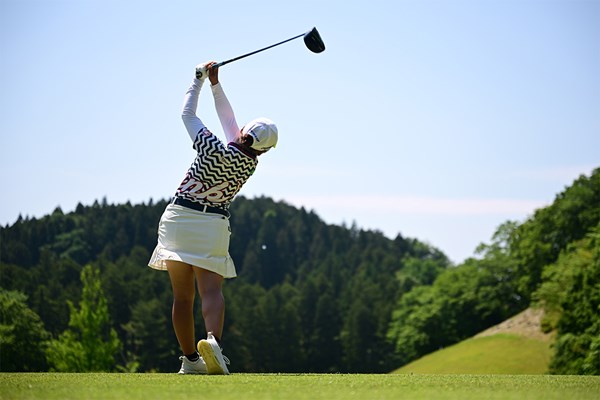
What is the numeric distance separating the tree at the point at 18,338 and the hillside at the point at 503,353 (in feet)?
90.2

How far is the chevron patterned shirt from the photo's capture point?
31.3 ft

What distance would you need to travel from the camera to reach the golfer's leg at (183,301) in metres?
9.70

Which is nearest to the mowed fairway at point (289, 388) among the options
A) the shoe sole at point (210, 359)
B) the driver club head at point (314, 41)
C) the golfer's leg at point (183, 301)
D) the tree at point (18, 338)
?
the shoe sole at point (210, 359)

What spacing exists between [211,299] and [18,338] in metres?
67.0

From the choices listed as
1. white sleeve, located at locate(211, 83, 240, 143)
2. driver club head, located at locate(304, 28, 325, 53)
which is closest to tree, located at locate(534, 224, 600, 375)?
driver club head, located at locate(304, 28, 325, 53)

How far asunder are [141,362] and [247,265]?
7117cm

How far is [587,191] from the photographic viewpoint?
2729 inches

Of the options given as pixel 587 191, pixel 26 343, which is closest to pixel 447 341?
pixel 587 191

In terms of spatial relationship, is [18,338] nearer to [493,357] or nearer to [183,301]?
[493,357]

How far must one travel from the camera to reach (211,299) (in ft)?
31.8

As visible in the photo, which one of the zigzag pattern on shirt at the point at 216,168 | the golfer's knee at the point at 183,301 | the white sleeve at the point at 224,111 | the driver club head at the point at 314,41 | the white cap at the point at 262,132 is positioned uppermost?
the driver club head at the point at 314,41

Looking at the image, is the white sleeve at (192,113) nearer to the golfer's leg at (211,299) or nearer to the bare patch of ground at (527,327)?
the golfer's leg at (211,299)

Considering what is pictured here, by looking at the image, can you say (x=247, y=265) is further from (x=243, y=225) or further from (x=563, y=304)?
(x=563, y=304)

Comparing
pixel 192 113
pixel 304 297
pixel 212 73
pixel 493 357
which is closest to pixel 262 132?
pixel 192 113
